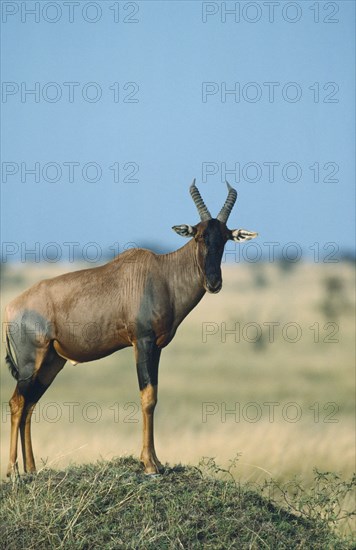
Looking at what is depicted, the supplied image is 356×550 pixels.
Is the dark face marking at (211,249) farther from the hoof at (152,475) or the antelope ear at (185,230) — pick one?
the hoof at (152,475)

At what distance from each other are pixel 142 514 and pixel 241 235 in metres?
3.21

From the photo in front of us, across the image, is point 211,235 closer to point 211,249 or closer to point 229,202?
point 211,249

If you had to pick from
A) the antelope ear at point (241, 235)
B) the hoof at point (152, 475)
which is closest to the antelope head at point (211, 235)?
the antelope ear at point (241, 235)

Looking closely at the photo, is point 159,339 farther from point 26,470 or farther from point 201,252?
point 26,470

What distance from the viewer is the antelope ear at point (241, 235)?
13414 mm

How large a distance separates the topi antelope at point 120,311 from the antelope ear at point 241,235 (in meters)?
0.01

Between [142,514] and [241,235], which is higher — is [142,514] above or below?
below

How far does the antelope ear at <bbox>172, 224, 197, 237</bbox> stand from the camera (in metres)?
13.3

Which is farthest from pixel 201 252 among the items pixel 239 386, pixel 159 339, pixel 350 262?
pixel 350 262

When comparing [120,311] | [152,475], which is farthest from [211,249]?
[152,475]

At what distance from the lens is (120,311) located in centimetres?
1357

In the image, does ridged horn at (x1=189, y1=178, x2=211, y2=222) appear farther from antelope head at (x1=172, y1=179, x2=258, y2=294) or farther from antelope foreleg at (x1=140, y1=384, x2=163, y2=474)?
antelope foreleg at (x1=140, y1=384, x2=163, y2=474)

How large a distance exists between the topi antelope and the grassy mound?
472 mm

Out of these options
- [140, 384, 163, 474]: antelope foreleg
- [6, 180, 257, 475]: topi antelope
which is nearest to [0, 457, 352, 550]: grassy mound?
[140, 384, 163, 474]: antelope foreleg
